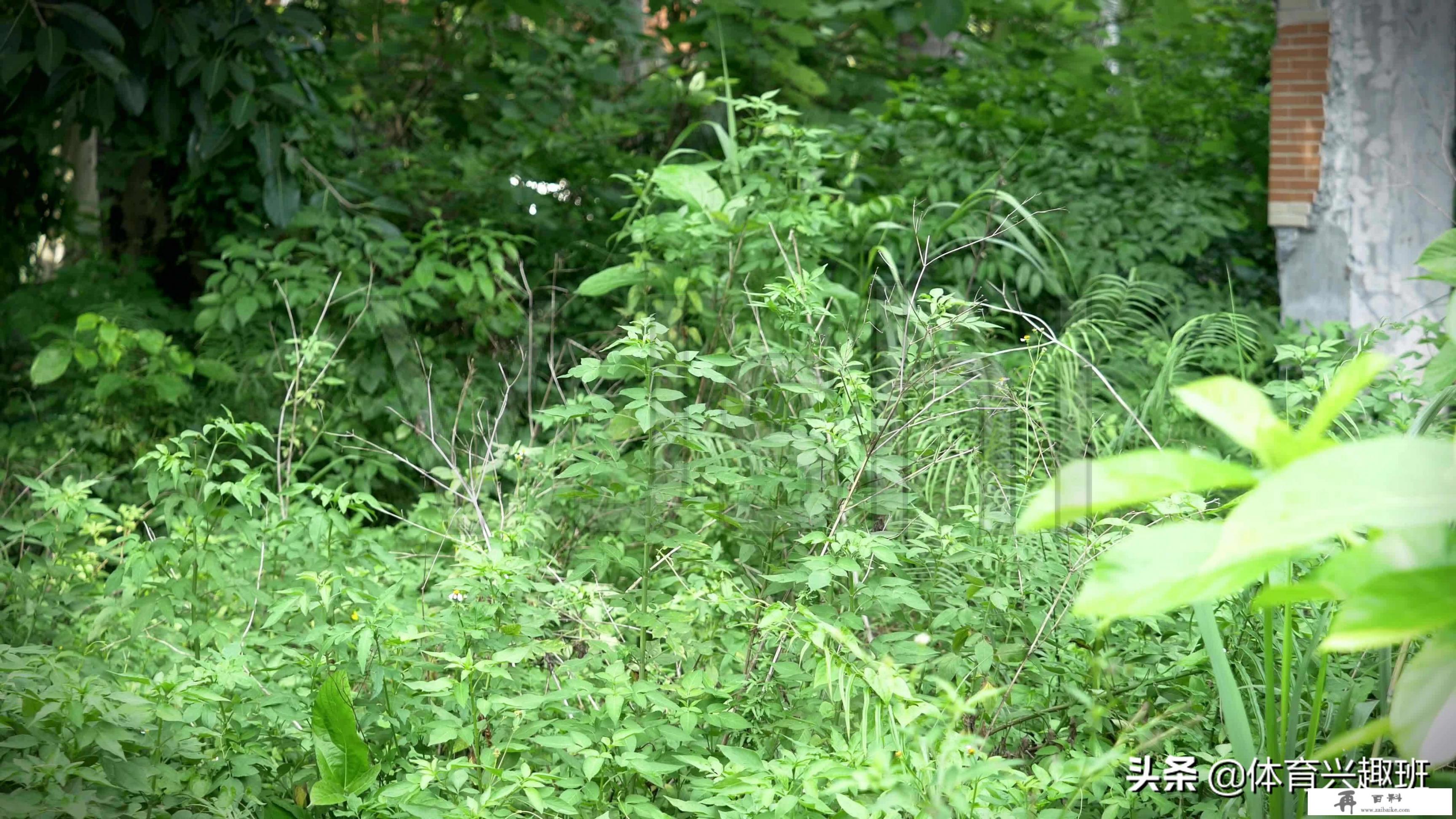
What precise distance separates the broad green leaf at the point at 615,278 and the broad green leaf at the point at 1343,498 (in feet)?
10.2

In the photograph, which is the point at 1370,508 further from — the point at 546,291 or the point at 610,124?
the point at 610,124

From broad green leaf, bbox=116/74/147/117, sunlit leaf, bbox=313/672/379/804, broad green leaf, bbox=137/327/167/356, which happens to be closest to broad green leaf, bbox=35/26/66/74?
broad green leaf, bbox=116/74/147/117

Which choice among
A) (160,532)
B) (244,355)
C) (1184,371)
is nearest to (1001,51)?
(1184,371)

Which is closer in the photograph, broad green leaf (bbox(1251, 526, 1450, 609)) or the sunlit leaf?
broad green leaf (bbox(1251, 526, 1450, 609))

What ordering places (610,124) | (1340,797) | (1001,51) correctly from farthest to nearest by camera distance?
(1001,51) < (610,124) < (1340,797)

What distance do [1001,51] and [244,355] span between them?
5.05m

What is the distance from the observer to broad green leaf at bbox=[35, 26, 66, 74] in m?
4.10

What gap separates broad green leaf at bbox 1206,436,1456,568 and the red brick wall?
573 cm

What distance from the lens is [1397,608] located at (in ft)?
1.94

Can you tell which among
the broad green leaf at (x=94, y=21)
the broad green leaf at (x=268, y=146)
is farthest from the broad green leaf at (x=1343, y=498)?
the broad green leaf at (x=268, y=146)

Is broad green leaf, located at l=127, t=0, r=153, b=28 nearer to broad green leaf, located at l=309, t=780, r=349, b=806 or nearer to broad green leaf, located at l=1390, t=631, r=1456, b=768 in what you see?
broad green leaf, located at l=309, t=780, r=349, b=806

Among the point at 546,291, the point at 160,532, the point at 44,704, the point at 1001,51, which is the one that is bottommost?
the point at 160,532

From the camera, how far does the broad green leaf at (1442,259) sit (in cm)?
122

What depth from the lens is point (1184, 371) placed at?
4625 millimetres
